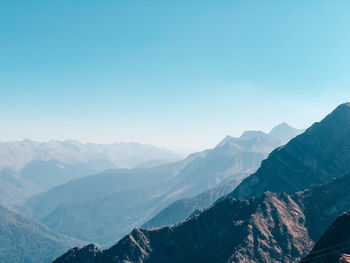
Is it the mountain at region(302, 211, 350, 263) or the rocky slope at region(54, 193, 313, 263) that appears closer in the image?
the mountain at region(302, 211, 350, 263)

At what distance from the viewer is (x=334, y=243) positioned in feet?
412

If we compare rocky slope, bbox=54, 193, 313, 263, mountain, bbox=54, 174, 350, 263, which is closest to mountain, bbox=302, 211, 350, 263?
mountain, bbox=54, 174, 350, 263

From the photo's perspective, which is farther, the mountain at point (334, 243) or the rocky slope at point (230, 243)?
the rocky slope at point (230, 243)

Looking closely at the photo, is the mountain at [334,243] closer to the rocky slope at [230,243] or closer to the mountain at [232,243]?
the mountain at [232,243]

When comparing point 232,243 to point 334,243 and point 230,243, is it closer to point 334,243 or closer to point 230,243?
point 230,243

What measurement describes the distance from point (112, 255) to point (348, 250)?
121702 mm

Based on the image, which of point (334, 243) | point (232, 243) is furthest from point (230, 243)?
point (334, 243)

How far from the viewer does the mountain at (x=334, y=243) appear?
118 metres

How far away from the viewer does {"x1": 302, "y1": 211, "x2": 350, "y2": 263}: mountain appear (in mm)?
117681

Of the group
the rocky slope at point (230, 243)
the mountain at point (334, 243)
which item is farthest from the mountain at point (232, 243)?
the mountain at point (334, 243)

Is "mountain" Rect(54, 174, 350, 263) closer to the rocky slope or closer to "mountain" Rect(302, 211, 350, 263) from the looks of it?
the rocky slope

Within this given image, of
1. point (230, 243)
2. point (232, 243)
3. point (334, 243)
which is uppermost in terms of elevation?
point (230, 243)

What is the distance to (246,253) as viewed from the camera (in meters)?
171

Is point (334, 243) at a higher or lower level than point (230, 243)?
lower
